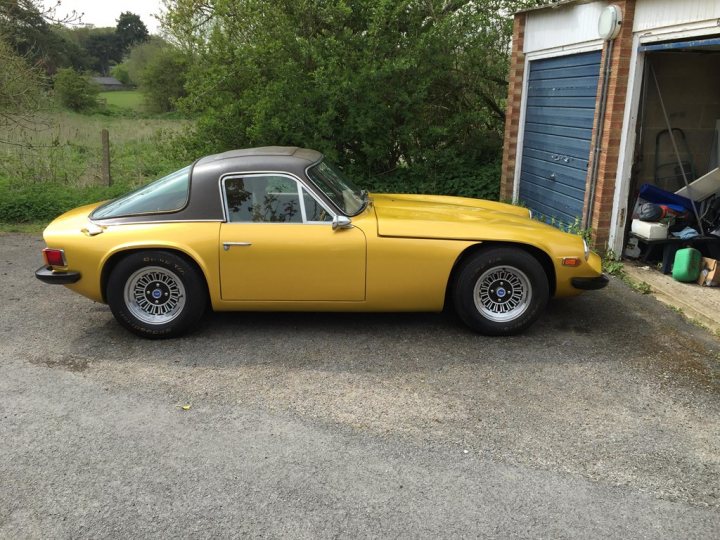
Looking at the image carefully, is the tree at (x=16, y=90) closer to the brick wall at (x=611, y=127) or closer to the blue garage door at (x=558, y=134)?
the blue garage door at (x=558, y=134)

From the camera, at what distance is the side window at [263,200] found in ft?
16.6

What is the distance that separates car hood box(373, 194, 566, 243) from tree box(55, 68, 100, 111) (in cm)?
3171

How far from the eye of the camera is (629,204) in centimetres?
757

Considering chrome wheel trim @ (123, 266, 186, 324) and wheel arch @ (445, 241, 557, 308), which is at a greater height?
wheel arch @ (445, 241, 557, 308)

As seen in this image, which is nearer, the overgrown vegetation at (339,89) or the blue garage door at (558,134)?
the blue garage door at (558,134)

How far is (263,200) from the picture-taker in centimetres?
512

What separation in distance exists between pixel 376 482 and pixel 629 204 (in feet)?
18.2

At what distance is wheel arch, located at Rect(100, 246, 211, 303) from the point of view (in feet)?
16.5

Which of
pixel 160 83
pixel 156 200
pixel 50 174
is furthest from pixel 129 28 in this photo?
pixel 156 200

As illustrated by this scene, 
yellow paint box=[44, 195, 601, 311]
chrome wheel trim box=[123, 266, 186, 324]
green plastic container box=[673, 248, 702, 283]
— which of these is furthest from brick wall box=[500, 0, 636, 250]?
chrome wheel trim box=[123, 266, 186, 324]

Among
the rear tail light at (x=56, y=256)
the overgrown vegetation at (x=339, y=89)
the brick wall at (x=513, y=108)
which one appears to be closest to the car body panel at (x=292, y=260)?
the rear tail light at (x=56, y=256)

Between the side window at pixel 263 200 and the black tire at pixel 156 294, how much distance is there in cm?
57

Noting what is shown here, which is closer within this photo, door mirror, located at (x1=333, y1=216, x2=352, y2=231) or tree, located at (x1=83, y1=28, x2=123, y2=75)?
door mirror, located at (x1=333, y1=216, x2=352, y2=231)

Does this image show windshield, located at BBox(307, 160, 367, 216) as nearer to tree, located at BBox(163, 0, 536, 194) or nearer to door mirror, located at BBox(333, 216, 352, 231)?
door mirror, located at BBox(333, 216, 352, 231)
